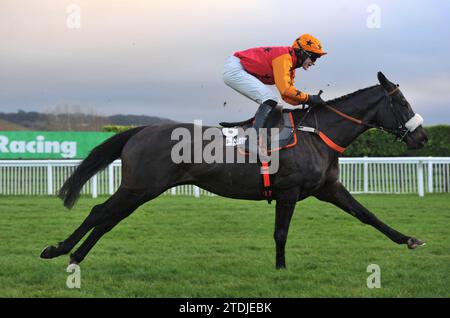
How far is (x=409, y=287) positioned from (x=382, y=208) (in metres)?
6.42

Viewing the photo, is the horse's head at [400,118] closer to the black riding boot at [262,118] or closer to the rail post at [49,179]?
the black riding boot at [262,118]

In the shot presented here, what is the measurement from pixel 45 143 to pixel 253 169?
41.1ft

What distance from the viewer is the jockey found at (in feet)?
16.8

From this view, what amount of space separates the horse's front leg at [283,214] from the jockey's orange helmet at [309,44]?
1.23 meters

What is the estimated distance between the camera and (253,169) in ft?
16.7

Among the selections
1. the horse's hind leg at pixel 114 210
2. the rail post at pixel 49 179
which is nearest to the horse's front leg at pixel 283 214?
the horse's hind leg at pixel 114 210

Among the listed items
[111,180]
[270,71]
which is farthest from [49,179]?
[270,71]

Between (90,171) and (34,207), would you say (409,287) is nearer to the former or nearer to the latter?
(90,171)

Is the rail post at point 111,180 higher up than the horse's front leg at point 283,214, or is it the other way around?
the rail post at point 111,180

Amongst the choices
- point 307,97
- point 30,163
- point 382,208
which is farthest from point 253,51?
point 30,163

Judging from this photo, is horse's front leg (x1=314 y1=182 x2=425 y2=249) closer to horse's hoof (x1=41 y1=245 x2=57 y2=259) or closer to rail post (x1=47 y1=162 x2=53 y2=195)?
horse's hoof (x1=41 y1=245 x2=57 y2=259)

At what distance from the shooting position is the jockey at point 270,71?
16.8 ft

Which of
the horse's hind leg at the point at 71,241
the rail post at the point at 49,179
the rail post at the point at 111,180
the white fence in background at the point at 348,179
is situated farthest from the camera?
the white fence in background at the point at 348,179

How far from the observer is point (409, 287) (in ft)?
14.8
